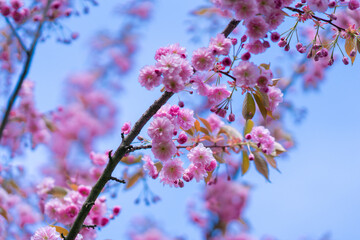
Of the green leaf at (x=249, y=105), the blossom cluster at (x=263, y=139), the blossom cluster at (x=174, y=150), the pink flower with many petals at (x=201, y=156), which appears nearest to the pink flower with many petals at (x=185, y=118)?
the blossom cluster at (x=174, y=150)

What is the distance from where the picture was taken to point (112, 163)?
1375 millimetres

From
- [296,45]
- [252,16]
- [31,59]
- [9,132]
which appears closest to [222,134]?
[296,45]

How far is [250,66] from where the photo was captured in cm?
133

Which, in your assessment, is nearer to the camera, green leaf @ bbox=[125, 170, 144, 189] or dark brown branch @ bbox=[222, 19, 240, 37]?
dark brown branch @ bbox=[222, 19, 240, 37]

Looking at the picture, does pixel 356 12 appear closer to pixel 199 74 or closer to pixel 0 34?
pixel 199 74

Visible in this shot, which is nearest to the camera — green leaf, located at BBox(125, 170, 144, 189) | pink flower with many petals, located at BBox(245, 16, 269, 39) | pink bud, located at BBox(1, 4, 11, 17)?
pink flower with many petals, located at BBox(245, 16, 269, 39)

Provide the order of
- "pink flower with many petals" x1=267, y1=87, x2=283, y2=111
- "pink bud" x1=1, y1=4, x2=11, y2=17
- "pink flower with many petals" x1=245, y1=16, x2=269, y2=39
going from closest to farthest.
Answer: "pink flower with many petals" x1=245, y1=16, x2=269, y2=39
"pink flower with many petals" x1=267, y1=87, x2=283, y2=111
"pink bud" x1=1, y1=4, x2=11, y2=17

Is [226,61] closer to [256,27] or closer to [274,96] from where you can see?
[256,27]

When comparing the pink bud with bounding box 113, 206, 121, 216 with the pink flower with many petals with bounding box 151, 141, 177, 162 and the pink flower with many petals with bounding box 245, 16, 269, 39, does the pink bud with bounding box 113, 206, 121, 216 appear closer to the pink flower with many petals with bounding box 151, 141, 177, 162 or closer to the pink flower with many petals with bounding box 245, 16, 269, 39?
the pink flower with many petals with bounding box 151, 141, 177, 162

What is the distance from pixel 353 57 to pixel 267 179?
0.71 m

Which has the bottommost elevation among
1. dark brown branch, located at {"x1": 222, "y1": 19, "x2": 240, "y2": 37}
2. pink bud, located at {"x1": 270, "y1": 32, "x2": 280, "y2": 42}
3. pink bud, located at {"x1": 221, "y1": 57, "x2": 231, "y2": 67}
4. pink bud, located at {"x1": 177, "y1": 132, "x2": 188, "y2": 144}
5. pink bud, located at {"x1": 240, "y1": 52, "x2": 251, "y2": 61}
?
pink bud, located at {"x1": 177, "y1": 132, "x2": 188, "y2": 144}

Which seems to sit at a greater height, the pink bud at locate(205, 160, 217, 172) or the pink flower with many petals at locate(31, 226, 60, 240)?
the pink bud at locate(205, 160, 217, 172)

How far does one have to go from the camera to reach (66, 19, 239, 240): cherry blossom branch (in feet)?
4.45

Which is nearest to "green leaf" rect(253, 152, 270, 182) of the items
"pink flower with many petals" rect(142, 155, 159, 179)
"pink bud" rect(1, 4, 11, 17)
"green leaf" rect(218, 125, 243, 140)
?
"green leaf" rect(218, 125, 243, 140)
